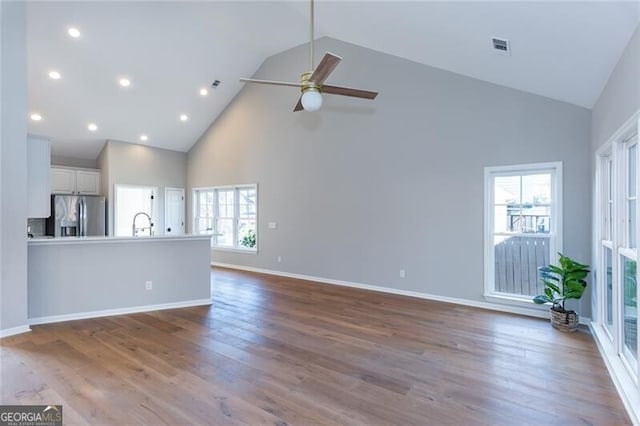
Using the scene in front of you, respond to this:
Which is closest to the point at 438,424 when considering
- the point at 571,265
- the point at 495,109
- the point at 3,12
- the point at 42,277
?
the point at 571,265

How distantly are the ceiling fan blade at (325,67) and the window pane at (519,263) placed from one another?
3.36m

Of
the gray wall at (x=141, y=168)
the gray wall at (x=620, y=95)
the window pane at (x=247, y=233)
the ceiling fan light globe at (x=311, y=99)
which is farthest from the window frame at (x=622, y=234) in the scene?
the gray wall at (x=141, y=168)

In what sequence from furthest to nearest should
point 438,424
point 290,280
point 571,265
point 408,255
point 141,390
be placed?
point 290,280, point 408,255, point 571,265, point 141,390, point 438,424

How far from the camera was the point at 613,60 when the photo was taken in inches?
107

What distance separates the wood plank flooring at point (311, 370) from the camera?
7.17 feet

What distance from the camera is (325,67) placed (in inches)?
112

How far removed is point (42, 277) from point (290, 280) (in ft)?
12.4

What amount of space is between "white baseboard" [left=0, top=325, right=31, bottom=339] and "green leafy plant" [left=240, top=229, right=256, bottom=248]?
4383 mm

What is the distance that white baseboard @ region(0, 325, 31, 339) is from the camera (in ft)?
11.4

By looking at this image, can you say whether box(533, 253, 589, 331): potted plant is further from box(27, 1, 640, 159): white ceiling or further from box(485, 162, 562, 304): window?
box(27, 1, 640, 159): white ceiling

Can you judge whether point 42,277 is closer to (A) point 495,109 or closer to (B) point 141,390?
(B) point 141,390

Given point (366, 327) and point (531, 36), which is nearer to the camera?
point (531, 36)

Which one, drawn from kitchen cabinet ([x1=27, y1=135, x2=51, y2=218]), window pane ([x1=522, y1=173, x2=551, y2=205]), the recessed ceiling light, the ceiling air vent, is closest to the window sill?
kitchen cabinet ([x1=27, y1=135, x2=51, y2=218])

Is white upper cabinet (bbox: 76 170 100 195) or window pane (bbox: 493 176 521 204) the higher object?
white upper cabinet (bbox: 76 170 100 195)
